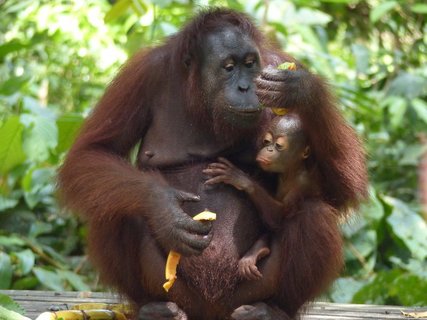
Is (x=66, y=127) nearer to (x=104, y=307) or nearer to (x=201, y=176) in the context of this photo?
(x=104, y=307)

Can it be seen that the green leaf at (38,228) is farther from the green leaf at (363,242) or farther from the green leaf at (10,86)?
the green leaf at (363,242)

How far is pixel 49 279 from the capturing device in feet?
18.8

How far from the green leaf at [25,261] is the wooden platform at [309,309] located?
85 cm

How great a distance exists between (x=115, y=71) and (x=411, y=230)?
2676mm

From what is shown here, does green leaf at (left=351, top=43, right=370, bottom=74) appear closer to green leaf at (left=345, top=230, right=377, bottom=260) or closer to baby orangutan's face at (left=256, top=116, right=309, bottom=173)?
green leaf at (left=345, top=230, right=377, bottom=260)

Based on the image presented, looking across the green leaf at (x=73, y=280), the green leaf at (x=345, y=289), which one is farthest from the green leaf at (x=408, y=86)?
the green leaf at (x=73, y=280)

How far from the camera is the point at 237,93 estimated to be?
12.0 feet

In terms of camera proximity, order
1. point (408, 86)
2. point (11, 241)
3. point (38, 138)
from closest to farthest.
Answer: point (38, 138) < point (11, 241) < point (408, 86)

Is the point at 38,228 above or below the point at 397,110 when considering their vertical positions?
below

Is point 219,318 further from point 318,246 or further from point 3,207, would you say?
point 3,207

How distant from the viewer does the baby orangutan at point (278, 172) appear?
368 centimetres

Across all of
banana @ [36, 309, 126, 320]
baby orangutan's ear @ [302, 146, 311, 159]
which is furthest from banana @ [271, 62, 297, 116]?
banana @ [36, 309, 126, 320]

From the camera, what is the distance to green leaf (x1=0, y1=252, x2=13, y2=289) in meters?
5.50

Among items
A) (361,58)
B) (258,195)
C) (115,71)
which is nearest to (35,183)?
(115,71)
